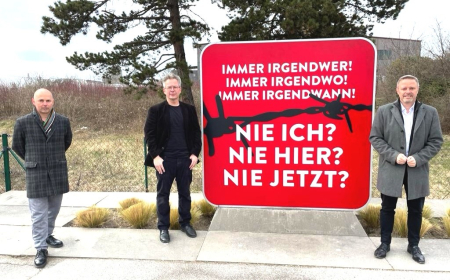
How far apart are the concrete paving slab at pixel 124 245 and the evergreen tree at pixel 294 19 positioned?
737 cm

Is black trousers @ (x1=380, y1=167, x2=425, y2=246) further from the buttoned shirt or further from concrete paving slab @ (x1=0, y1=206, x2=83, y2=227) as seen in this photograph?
concrete paving slab @ (x1=0, y1=206, x2=83, y2=227)

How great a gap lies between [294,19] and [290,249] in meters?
7.62

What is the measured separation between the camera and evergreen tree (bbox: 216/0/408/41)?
9.54m

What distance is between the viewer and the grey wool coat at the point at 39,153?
3389 millimetres

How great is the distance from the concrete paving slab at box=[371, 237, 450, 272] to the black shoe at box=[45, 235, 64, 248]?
11.4ft

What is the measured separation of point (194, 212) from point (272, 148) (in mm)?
1356

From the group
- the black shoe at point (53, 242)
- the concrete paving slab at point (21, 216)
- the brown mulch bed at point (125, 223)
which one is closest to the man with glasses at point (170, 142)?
the brown mulch bed at point (125, 223)

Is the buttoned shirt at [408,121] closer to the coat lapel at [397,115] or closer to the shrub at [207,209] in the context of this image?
the coat lapel at [397,115]

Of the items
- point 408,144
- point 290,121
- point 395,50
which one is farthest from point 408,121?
point 395,50

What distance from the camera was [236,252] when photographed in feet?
12.1

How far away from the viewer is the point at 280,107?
413cm

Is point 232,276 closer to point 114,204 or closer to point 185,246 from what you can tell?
point 185,246

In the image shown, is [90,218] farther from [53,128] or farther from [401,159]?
[401,159]

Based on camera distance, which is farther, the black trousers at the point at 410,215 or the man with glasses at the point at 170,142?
the man with glasses at the point at 170,142
